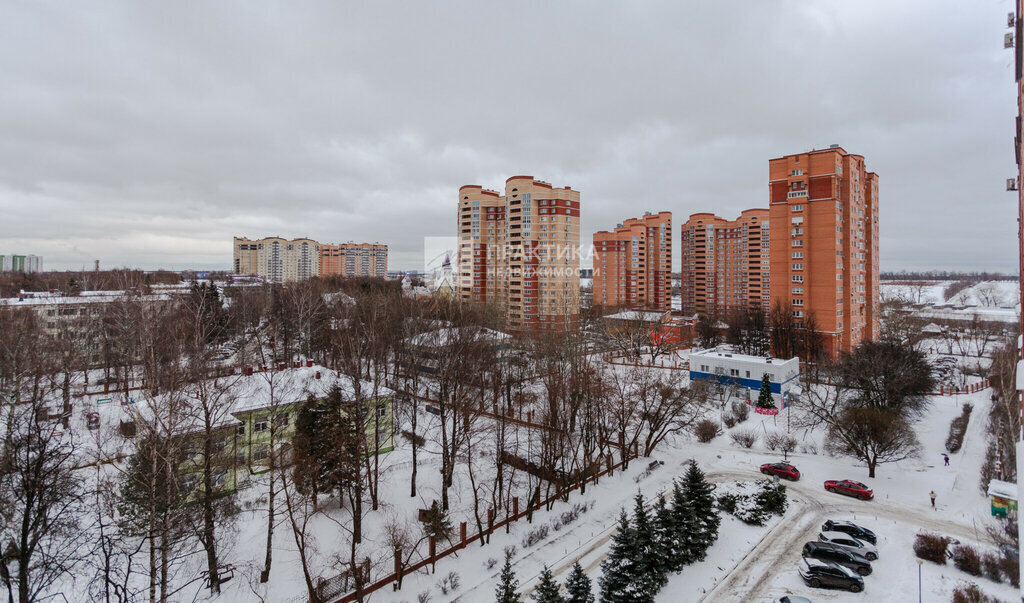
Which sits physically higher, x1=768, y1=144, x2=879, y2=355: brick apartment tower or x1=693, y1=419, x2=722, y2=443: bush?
x1=768, y1=144, x2=879, y2=355: brick apartment tower

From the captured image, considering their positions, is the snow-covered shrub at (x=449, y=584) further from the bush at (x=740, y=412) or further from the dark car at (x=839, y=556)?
the bush at (x=740, y=412)

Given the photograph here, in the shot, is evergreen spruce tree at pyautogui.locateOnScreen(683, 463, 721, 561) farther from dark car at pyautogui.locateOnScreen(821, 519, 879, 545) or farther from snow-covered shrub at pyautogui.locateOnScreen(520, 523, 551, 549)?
snow-covered shrub at pyautogui.locateOnScreen(520, 523, 551, 549)

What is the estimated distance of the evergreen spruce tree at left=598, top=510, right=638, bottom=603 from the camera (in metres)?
10.2

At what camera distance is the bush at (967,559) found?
11750mm

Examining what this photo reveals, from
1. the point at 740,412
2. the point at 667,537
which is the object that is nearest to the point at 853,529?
the point at 667,537

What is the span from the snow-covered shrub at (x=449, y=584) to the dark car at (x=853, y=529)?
11.3 meters

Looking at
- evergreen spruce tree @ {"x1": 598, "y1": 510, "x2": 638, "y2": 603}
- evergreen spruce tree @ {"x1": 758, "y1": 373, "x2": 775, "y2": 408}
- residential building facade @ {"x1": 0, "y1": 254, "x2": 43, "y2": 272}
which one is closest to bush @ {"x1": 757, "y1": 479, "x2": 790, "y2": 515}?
evergreen spruce tree @ {"x1": 598, "y1": 510, "x2": 638, "y2": 603}

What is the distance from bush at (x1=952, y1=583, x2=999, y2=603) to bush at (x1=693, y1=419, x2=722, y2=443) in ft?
36.8

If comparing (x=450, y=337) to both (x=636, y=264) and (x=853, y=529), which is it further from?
(x=636, y=264)

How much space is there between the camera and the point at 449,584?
39.2 feet

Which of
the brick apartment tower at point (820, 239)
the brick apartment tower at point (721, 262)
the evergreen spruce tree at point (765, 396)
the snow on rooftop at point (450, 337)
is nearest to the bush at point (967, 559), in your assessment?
the evergreen spruce tree at point (765, 396)

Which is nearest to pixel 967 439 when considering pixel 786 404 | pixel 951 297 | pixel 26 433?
pixel 786 404

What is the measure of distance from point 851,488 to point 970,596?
6.26m

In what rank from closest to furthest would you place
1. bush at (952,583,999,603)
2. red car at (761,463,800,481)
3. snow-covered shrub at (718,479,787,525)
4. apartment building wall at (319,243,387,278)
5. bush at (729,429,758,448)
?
1. bush at (952,583,999,603)
2. snow-covered shrub at (718,479,787,525)
3. red car at (761,463,800,481)
4. bush at (729,429,758,448)
5. apartment building wall at (319,243,387,278)
